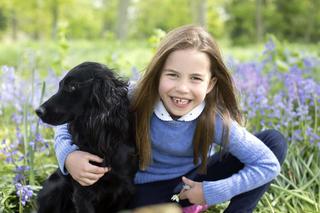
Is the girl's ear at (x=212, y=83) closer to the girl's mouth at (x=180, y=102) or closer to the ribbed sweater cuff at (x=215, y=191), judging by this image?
the girl's mouth at (x=180, y=102)

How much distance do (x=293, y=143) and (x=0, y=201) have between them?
6.66 ft

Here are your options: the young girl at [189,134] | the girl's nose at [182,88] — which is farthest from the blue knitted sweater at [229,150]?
the girl's nose at [182,88]

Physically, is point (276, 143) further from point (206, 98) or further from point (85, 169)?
point (85, 169)

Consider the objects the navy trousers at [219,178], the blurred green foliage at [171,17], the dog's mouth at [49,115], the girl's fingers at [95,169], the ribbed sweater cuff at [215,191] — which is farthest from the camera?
the blurred green foliage at [171,17]

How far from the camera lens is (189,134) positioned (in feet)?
7.95

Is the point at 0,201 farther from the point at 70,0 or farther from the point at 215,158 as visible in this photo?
the point at 70,0

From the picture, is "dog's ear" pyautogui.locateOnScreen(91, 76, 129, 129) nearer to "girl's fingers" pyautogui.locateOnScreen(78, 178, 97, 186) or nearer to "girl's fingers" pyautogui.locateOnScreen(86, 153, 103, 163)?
"girl's fingers" pyautogui.locateOnScreen(86, 153, 103, 163)

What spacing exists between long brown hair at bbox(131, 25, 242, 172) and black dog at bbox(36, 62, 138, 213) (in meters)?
0.08

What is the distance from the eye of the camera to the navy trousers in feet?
8.20

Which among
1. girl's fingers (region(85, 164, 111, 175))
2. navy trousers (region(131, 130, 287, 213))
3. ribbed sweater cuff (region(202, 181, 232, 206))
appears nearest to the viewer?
girl's fingers (region(85, 164, 111, 175))

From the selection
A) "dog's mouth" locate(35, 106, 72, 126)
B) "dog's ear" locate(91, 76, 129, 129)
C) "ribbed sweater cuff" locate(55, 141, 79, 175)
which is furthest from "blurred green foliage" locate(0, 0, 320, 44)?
"dog's mouth" locate(35, 106, 72, 126)

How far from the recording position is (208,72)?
7.54 ft

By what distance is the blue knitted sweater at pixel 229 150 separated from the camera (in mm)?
2365

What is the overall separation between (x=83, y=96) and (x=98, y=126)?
0.16 metres
